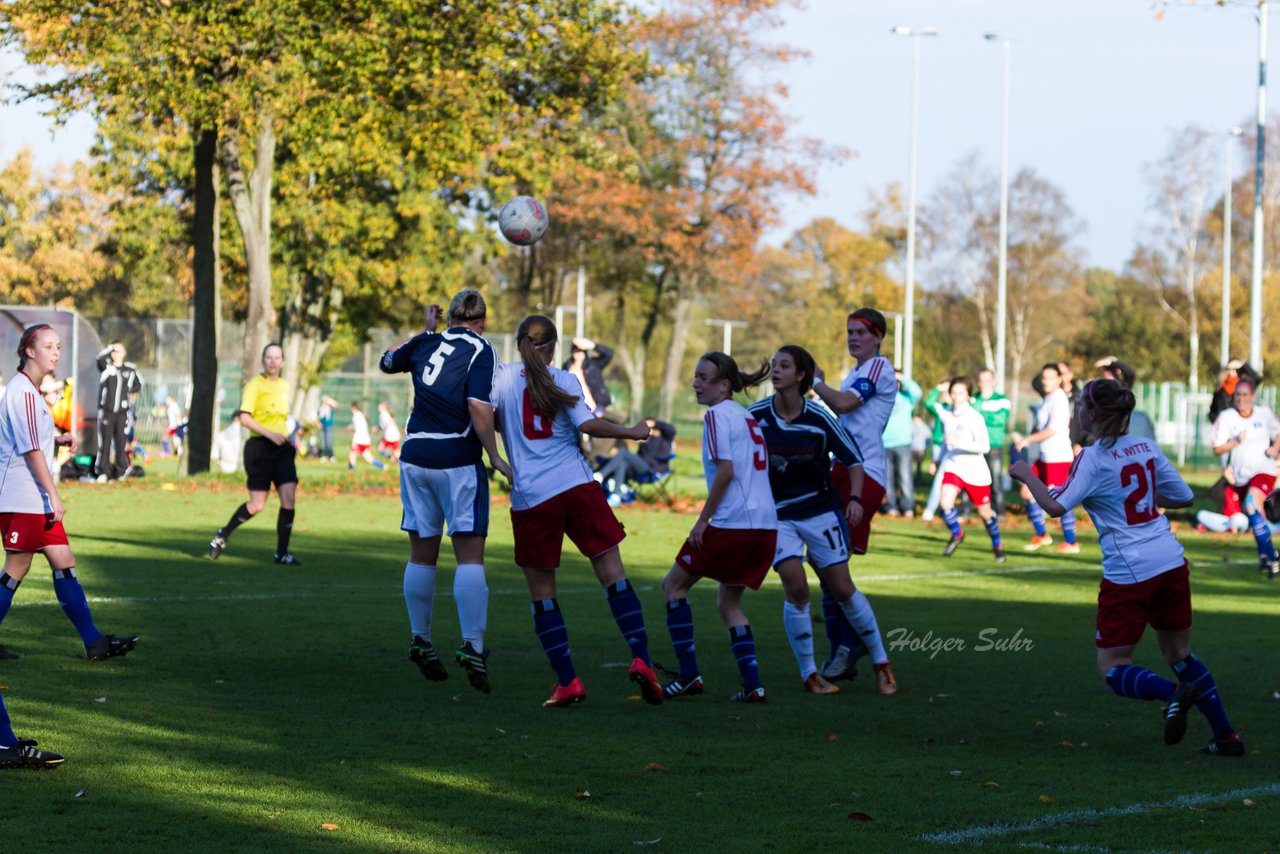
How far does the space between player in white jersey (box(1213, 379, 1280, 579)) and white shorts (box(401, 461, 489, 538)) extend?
9790mm

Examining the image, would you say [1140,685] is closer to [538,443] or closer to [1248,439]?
[538,443]

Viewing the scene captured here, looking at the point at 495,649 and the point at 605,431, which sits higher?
the point at 605,431

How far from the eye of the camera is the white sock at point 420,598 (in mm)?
8945

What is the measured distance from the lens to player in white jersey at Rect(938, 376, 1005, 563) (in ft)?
56.8

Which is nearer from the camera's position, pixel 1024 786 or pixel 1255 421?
pixel 1024 786

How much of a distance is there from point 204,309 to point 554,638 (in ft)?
69.6

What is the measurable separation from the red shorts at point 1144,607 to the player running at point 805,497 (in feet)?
6.08

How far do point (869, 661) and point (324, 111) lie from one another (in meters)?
18.9

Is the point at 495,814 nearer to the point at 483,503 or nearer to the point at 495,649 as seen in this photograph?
the point at 483,503

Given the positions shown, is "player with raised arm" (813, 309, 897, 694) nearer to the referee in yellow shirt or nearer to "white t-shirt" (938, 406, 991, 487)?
the referee in yellow shirt

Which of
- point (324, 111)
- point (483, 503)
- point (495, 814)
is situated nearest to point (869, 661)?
point (483, 503)

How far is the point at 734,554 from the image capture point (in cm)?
857

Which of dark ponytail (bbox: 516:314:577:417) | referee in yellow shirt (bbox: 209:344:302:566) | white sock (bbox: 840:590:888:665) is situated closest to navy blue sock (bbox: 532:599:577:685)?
dark ponytail (bbox: 516:314:577:417)

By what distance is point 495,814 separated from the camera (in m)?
5.93
